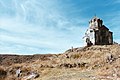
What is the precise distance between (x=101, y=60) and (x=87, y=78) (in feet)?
35.9

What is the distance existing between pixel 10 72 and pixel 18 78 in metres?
3.52

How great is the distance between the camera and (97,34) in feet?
200

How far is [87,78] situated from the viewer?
27.4 m

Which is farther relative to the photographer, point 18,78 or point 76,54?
A: point 76,54

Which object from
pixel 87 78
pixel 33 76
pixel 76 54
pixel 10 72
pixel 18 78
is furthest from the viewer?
pixel 76 54

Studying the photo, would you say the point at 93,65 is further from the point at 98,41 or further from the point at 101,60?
the point at 98,41

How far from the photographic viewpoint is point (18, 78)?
37.1m

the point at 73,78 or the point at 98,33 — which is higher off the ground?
the point at 98,33

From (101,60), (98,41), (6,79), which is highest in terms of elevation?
(98,41)

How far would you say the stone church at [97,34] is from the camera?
60.9m

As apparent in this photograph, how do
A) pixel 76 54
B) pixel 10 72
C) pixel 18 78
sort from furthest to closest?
pixel 76 54
pixel 10 72
pixel 18 78

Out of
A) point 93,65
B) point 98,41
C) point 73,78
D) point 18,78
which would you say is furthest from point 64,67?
point 98,41

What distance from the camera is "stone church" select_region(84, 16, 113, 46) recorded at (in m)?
60.9

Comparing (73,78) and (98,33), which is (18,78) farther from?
(98,33)
